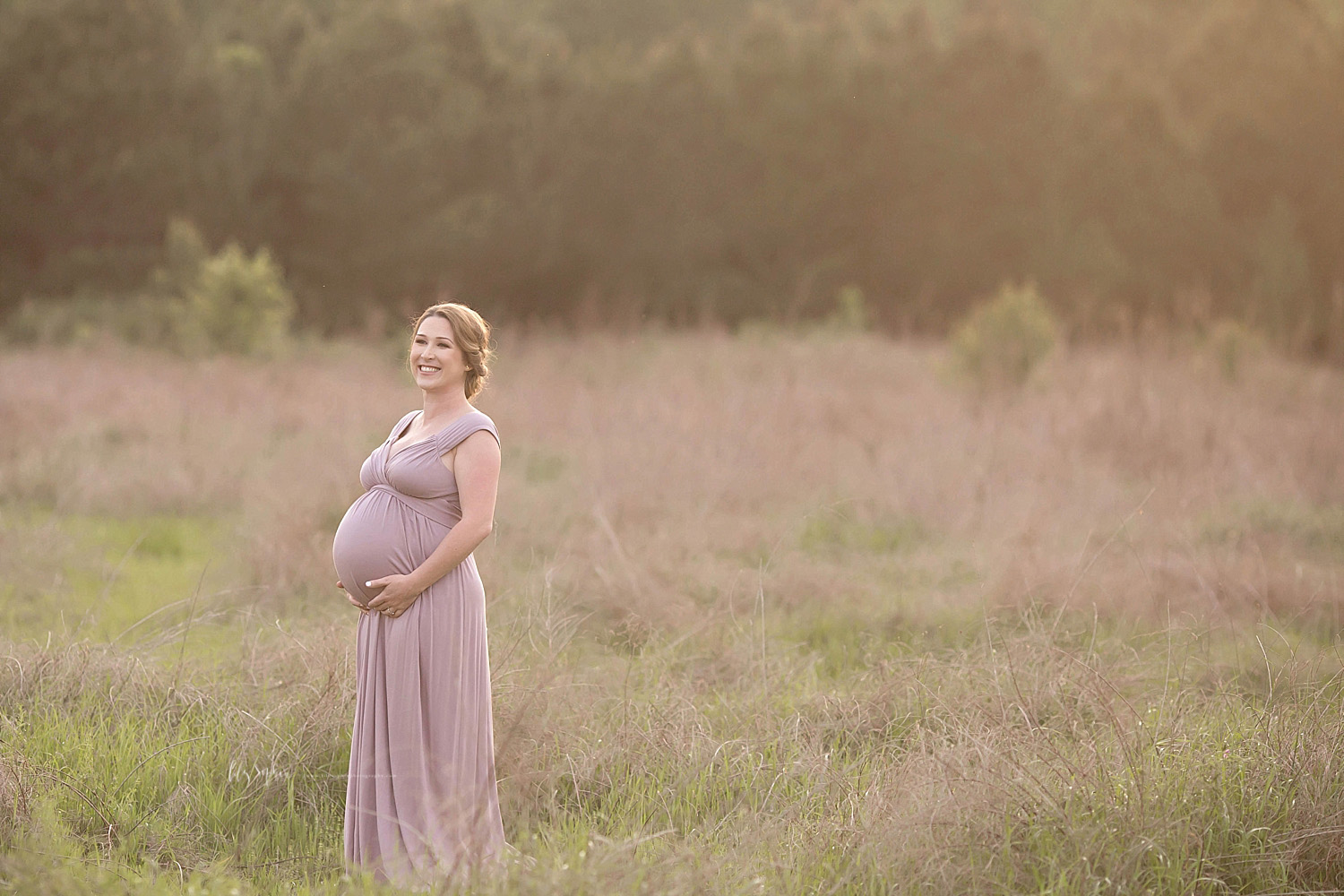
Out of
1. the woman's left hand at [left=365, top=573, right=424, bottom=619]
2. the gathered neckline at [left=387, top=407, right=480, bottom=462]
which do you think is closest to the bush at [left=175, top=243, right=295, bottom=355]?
the gathered neckline at [left=387, top=407, right=480, bottom=462]

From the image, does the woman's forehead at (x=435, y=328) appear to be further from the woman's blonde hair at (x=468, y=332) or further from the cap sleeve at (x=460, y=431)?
the cap sleeve at (x=460, y=431)

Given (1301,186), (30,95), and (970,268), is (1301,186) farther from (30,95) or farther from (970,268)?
(30,95)

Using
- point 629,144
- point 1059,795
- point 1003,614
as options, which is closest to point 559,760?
point 1059,795

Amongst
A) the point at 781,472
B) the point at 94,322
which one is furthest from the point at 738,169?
the point at 781,472

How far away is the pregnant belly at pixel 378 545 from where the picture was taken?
10.8ft

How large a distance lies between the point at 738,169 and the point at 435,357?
2019 centimetres

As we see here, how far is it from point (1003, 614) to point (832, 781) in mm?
2082

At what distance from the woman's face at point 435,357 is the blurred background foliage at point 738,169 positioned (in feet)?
57.8

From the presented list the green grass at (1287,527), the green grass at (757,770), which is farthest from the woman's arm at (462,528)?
the green grass at (1287,527)

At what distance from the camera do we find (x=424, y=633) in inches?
129

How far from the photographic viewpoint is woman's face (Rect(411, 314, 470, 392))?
3.33 meters

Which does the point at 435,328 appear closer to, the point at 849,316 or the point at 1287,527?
the point at 1287,527

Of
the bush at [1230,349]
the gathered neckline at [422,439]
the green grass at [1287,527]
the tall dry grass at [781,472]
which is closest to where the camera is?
the gathered neckline at [422,439]

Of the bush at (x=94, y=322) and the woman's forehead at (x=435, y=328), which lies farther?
the bush at (x=94, y=322)
